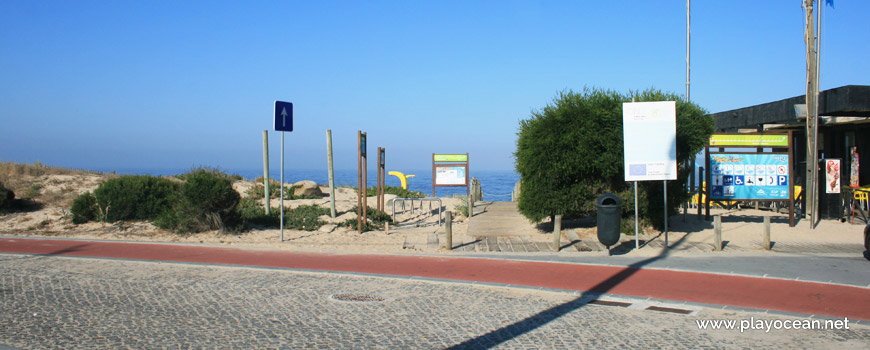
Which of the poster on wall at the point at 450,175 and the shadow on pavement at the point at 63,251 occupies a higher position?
the poster on wall at the point at 450,175

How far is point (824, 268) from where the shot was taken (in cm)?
1060

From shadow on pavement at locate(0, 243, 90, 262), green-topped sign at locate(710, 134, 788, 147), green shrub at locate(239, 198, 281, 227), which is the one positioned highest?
green-topped sign at locate(710, 134, 788, 147)

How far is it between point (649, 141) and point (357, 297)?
24.3 feet

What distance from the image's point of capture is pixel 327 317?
707 centimetres

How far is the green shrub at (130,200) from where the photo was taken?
657 inches

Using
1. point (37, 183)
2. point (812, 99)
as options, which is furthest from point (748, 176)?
point (37, 183)

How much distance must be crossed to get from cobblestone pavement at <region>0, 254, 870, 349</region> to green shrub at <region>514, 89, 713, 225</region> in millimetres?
5901

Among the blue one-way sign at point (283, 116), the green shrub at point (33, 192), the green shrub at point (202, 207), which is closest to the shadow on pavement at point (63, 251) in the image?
the green shrub at point (202, 207)

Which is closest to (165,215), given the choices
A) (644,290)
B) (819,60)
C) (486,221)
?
(486,221)

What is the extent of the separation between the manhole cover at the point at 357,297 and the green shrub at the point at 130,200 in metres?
9.92

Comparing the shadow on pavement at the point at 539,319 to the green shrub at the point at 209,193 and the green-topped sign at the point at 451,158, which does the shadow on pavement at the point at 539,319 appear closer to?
the green shrub at the point at 209,193

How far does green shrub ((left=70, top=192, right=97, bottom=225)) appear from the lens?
54.6 ft

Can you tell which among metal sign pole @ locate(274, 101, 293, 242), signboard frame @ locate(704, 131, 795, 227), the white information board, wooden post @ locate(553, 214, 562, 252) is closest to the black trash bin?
wooden post @ locate(553, 214, 562, 252)

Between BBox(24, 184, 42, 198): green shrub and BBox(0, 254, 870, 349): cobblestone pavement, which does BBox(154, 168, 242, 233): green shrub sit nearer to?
BBox(0, 254, 870, 349): cobblestone pavement
